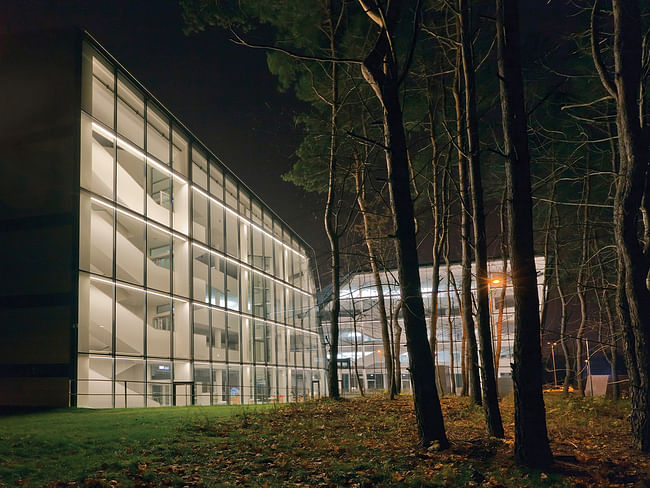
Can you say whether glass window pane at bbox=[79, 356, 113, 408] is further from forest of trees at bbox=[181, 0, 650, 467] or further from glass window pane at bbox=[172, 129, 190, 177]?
glass window pane at bbox=[172, 129, 190, 177]

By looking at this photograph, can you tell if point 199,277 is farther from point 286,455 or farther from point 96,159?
point 286,455

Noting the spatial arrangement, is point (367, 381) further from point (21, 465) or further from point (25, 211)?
point (21, 465)

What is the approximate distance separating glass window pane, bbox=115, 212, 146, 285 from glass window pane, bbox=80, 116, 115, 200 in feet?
4.86

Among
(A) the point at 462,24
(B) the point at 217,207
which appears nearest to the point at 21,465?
(A) the point at 462,24

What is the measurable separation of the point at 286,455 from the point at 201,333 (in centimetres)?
2252

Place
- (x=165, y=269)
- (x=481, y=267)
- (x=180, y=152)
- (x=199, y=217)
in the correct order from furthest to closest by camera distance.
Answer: (x=199, y=217), (x=180, y=152), (x=165, y=269), (x=481, y=267)

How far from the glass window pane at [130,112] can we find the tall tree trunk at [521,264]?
18.1 m

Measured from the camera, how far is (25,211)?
66.5ft

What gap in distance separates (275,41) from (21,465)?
14.1 metres

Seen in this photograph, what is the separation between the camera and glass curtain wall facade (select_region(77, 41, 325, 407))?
2050 cm

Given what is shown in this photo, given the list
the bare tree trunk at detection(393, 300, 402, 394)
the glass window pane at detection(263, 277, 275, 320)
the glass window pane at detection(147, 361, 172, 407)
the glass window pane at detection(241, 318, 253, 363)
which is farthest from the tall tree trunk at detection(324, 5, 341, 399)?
the glass window pane at detection(263, 277, 275, 320)

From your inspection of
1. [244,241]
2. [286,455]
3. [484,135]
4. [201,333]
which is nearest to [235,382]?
[201,333]

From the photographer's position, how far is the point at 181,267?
2684 cm

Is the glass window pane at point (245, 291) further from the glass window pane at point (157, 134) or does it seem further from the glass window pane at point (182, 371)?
the glass window pane at point (157, 134)
